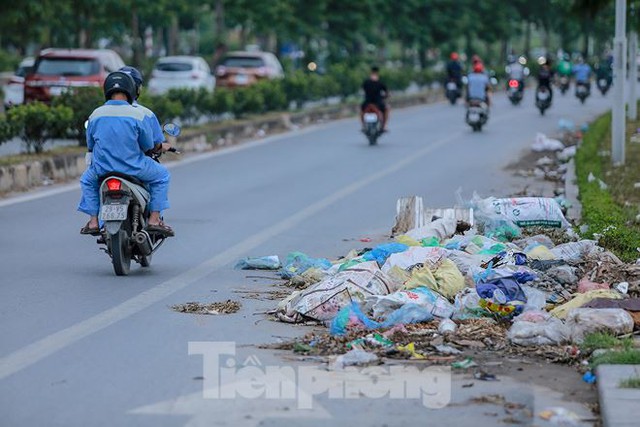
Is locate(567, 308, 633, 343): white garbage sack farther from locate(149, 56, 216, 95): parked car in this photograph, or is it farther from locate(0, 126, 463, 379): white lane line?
locate(149, 56, 216, 95): parked car

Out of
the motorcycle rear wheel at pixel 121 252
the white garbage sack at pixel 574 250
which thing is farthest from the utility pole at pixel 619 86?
the motorcycle rear wheel at pixel 121 252

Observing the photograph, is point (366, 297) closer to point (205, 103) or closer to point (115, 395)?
point (115, 395)

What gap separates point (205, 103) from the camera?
30.4 m

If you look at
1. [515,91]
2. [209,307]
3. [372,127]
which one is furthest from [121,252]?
[515,91]

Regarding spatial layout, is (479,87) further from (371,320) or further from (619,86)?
(371,320)

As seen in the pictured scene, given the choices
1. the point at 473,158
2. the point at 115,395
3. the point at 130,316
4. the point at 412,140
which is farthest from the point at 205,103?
the point at 115,395

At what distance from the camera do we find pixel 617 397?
689 centimetres

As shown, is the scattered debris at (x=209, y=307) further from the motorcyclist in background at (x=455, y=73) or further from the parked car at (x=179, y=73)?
the motorcyclist in background at (x=455, y=73)

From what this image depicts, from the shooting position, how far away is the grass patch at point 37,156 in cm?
1984

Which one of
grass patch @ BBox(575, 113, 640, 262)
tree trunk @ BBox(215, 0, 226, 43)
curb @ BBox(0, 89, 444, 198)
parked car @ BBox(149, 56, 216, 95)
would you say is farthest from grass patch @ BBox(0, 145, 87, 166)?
tree trunk @ BBox(215, 0, 226, 43)

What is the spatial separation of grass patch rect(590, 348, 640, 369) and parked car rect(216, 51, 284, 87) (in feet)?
126

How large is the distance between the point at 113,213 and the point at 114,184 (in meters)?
0.27

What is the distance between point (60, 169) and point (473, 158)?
815 cm

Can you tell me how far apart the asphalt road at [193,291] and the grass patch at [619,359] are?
18.5 inches
